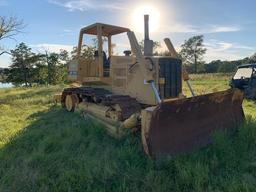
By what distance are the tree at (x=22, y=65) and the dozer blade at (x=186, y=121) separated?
5009cm

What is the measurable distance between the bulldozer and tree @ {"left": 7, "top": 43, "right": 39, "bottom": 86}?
4609 centimetres

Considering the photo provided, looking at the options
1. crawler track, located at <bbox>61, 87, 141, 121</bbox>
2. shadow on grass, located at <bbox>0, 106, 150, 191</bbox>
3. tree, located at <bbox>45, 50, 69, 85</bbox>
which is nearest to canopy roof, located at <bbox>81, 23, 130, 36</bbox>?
crawler track, located at <bbox>61, 87, 141, 121</bbox>

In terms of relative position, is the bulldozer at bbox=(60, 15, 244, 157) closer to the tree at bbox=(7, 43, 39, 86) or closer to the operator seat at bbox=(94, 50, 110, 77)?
the operator seat at bbox=(94, 50, 110, 77)

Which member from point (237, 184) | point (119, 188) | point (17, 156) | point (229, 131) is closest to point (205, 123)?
point (229, 131)

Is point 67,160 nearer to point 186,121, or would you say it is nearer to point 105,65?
point 186,121

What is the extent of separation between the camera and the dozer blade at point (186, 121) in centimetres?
423

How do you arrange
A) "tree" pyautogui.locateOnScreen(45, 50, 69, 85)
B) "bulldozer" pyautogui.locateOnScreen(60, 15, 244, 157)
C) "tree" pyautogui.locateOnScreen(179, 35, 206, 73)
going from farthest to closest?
"tree" pyautogui.locateOnScreen(179, 35, 206, 73) → "tree" pyautogui.locateOnScreen(45, 50, 69, 85) → "bulldozer" pyautogui.locateOnScreen(60, 15, 244, 157)

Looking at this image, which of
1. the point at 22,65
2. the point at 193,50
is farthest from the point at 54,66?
the point at 193,50

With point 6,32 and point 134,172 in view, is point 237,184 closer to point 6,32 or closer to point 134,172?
point 134,172

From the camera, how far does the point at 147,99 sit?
6.13 metres

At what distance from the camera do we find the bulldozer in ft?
14.4

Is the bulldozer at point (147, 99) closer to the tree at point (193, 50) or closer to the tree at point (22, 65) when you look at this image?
the tree at point (22, 65)

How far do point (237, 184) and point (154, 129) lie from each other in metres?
1.41

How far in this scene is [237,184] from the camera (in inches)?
134
